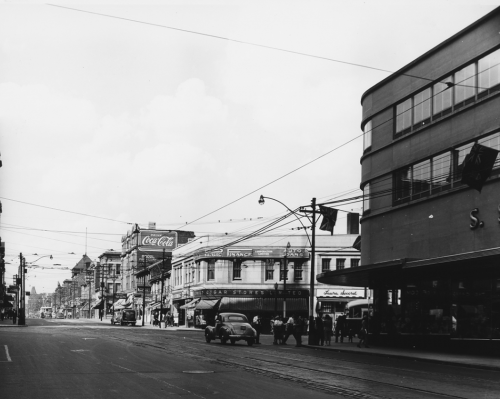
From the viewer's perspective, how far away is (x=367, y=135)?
40156 millimetres

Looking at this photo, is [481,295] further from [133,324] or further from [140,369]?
[133,324]

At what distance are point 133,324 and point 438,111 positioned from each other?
58.0 metres

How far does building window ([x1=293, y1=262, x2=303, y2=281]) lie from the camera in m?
69.1

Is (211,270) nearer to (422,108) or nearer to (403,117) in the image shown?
(403,117)

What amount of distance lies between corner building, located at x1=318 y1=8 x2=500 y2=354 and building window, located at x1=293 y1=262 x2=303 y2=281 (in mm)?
28234

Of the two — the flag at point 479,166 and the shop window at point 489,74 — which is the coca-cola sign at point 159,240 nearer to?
the shop window at point 489,74

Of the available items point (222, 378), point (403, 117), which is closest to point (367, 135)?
point (403, 117)

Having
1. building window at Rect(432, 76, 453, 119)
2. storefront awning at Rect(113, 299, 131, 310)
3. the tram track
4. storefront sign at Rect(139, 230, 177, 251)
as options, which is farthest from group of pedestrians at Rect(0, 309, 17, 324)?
the tram track

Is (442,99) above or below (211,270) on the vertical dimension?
above

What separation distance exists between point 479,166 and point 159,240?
294 feet

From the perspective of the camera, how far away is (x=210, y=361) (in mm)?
23172

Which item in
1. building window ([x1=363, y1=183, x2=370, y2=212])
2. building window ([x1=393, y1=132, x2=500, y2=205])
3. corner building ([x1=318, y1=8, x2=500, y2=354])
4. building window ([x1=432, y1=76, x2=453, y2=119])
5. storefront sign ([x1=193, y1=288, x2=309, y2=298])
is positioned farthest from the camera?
storefront sign ([x1=193, y1=288, x2=309, y2=298])

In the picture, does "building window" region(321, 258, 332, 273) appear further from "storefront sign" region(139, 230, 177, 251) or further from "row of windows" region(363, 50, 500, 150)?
"storefront sign" region(139, 230, 177, 251)

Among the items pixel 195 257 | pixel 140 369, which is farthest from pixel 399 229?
pixel 195 257
